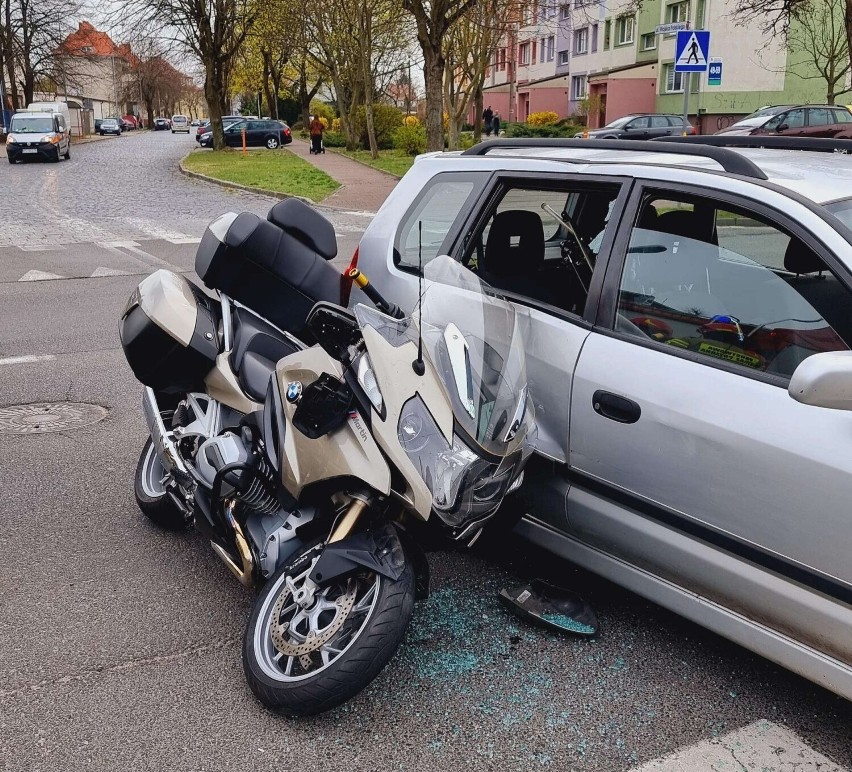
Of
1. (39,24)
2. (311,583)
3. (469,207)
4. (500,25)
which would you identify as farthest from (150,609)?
(39,24)

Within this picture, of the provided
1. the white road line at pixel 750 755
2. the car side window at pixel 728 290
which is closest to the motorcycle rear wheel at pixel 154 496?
the car side window at pixel 728 290

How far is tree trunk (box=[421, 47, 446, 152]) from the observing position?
74.9 ft

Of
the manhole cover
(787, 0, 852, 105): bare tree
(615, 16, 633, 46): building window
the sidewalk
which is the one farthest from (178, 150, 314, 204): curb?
(615, 16, 633, 46): building window

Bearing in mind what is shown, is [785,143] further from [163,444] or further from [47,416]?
[47,416]

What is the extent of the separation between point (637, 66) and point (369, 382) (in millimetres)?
52505

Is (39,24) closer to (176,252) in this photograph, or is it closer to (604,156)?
(176,252)

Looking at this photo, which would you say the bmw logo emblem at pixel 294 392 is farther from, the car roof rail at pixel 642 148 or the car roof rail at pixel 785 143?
the car roof rail at pixel 785 143

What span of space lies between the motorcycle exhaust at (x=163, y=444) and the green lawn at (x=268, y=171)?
16.9m

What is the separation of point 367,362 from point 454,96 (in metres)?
36.5

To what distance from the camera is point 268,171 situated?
92.8 ft

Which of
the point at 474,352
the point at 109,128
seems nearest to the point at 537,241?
the point at 474,352

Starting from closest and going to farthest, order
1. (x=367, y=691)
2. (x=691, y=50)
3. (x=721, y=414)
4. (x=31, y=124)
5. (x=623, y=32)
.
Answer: (x=721, y=414)
(x=367, y=691)
(x=691, y=50)
(x=31, y=124)
(x=623, y=32)

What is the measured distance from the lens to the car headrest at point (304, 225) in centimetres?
415

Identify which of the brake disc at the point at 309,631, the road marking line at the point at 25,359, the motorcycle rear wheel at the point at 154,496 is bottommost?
the road marking line at the point at 25,359
